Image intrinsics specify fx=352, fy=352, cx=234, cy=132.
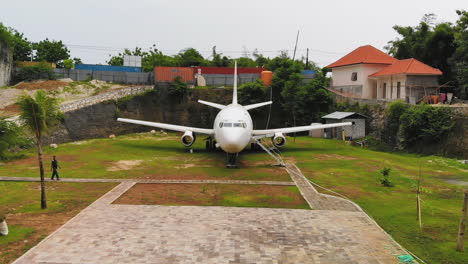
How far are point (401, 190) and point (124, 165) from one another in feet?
64.5

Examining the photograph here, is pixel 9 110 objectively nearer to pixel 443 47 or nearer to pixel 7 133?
pixel 7 133

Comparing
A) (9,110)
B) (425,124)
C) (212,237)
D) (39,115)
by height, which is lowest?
(212,237)

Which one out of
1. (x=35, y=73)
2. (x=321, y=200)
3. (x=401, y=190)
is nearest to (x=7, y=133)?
(x=321, y=200)

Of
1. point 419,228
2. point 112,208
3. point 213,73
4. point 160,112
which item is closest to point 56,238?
point 112,208

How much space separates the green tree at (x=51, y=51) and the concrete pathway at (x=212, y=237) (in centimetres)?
7603

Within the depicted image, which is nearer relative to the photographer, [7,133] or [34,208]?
[34,208]

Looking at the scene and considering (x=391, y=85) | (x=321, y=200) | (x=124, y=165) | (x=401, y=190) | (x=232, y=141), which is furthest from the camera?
(x=391, y=85)

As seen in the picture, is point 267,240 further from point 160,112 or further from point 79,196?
point 160,112

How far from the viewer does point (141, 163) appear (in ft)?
93.7

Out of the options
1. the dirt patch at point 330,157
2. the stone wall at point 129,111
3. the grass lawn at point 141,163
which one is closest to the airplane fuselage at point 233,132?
the grass lawn at point 141,163

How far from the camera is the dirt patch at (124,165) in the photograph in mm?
26206

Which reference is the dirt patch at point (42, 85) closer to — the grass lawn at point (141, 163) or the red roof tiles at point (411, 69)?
the grass lawn at point (141, 163)

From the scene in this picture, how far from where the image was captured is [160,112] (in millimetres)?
52156

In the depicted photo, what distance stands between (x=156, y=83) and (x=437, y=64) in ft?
135
